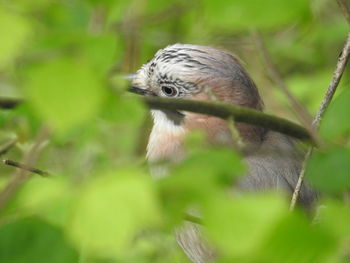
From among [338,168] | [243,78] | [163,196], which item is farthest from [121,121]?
[243,78]

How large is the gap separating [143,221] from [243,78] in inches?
68.4

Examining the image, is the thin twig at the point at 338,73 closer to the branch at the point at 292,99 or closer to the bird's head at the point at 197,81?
the branch at the point at 292,99

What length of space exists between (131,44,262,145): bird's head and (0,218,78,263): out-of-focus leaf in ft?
4.28

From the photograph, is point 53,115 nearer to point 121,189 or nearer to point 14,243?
point 121,189

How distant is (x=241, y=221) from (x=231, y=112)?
0.49m

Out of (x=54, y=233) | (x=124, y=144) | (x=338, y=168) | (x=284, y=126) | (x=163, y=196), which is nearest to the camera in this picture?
(x=163, y=196)

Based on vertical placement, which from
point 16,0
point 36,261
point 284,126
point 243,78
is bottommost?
point 243,78

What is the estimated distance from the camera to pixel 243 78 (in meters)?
2.57

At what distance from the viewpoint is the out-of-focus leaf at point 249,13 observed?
3.53ft

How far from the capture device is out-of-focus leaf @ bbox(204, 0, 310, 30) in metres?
1.08

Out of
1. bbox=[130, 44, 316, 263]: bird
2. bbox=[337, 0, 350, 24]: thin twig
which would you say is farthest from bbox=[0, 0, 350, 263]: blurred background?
bbox=[130, 44, 316, 263]: bird

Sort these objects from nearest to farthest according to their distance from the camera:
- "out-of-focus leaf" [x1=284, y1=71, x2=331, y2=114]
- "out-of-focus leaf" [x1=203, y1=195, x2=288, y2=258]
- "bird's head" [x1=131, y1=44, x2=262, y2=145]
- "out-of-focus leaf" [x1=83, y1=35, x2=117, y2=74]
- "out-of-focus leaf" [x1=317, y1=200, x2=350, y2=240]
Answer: "out-of-focus leaf" [x1=203, y1=195, x2=288, y2=258] → "out-of-focus leaf" [x1=317, y1=200, x2=350, y2=240] → "out-of-focus leaf" [x1=83, y1=35, x2=117, y2=74] → "bird's head" [x1=131, y1=44, x2=262, y2=145] → "out-of-focus leaf" [x1=284, y1=71, x2=331, y2=114]

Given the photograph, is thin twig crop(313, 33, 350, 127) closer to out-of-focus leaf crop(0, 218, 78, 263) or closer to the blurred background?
the blurred background

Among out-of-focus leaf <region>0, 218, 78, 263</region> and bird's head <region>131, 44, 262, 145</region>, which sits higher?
out-of-focus leaf <region>0, 218, 78, 263</region>
